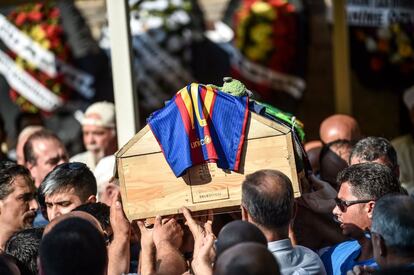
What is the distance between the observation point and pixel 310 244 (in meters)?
6.00

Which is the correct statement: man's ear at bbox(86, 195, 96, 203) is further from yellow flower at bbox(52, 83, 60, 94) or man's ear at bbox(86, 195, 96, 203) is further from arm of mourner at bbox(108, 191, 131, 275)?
yellow flower at bbox(52, 83, 60, 94)

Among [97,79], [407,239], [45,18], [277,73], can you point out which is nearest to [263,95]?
[277,73]

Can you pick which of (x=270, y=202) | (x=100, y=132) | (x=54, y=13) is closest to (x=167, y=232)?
(x=270, y=202)

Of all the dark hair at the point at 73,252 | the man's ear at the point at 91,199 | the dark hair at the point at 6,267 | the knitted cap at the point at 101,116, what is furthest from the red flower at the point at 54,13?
the dark hair at the point at 73,252

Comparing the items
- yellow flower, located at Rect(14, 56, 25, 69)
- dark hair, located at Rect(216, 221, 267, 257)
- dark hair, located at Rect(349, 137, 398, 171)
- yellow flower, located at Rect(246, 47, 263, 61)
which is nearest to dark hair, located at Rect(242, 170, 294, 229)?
dark hair, located at Rect(216, 221, 267, 257)

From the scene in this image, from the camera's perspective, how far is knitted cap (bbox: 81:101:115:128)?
8.37 m

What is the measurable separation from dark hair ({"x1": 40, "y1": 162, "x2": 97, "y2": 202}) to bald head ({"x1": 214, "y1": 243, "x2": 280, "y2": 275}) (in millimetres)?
2336

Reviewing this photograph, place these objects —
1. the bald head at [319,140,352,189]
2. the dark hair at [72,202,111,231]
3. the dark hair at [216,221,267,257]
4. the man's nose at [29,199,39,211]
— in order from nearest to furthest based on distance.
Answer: the dark hair at [216,221,267,257], the dark hair at [72,202,111,231], the man's nose at [29,199,39,211], the bald head at [319,140,352,189]

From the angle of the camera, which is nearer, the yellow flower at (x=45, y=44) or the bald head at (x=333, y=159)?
the bald head at (x=333, y=159)

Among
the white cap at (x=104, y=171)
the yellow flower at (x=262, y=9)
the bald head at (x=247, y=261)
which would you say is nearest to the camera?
the bald head at (x=247, y=261)

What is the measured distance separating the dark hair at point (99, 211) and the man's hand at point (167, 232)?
13.2 inches

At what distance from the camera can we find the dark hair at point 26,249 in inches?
203

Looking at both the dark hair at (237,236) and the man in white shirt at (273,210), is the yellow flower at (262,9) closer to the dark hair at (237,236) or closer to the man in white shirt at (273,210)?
the man in white shirt at (273,210)

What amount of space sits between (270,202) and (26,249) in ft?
4.46
